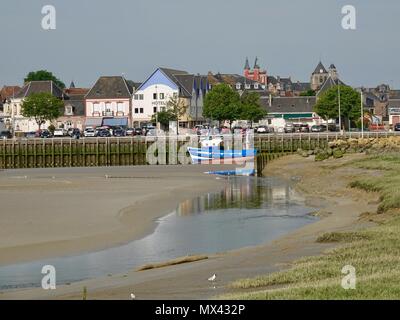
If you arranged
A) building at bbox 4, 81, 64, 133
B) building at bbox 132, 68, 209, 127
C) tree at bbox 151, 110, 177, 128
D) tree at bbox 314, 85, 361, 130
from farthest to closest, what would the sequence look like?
1. building at bbox 4, 81, 64, 133
2. building at bbox 132, 68, 209, 127
3. tree at bbox 314, 85, 361, 130
4. tree at bbox 151, 110, 177, 128

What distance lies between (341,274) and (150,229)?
52.9ft

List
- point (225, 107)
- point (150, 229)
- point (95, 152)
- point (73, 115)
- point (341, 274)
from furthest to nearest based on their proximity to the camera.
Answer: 1. point (73, 115)
2. point (225, 107)
3. point (95, 152)
4. point (150, 229)
5. point (341, 274)

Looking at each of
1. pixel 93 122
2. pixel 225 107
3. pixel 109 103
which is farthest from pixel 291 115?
pixel 93 122

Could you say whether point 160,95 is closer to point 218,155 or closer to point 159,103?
point 159,103

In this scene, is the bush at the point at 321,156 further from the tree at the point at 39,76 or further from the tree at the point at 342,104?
the tree at the point at 39,76

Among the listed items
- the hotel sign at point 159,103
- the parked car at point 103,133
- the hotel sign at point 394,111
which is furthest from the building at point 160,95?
the hotel sign at point 394,111

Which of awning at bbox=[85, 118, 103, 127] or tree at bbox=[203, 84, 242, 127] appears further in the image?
awning at bbox=[85, 118, 103, 127]

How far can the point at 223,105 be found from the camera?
12075 centimetres

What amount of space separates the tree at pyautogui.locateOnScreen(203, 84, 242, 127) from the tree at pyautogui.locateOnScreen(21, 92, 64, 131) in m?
22.2

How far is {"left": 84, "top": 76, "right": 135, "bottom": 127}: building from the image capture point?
429 feet

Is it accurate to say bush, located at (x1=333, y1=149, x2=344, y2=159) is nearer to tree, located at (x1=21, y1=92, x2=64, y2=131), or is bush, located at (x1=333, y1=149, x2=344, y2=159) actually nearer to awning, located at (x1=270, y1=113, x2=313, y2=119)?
tree, located at (x1=21, y1=92, x2=64, y2=131)

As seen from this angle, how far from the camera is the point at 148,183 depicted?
56125 millimetres

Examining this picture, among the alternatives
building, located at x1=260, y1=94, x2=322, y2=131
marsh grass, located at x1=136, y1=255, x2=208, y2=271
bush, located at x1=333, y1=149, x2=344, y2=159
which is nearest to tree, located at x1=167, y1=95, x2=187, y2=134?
building, located at x1=260, y1=94, x2=322, y2=131
